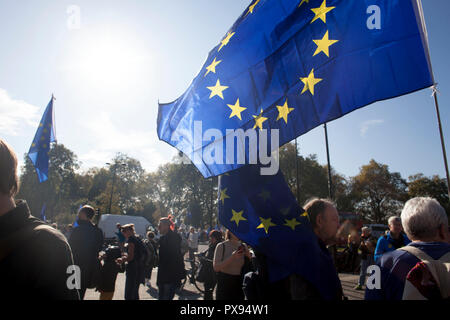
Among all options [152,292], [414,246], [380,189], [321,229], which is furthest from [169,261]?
[380,189]

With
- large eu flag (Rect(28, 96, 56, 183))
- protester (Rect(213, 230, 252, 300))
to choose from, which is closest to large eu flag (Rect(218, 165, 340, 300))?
protester (Rect(213, 230, 252, 300))

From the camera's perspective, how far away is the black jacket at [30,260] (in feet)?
3.83

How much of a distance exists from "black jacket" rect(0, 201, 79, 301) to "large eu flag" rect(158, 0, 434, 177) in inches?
70.2

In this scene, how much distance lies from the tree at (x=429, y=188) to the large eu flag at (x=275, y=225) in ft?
178

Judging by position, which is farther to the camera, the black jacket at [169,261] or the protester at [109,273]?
the black jacket at [169,261]

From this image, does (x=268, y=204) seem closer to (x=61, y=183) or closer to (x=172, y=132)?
(x=172, y=132)

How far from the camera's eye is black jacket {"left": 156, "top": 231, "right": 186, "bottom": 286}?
543 centimetres

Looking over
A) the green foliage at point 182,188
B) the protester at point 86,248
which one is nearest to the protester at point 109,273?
the protester at point 86,248

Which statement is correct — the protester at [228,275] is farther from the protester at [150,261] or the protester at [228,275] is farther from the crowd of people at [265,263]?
the protester at [150,261]

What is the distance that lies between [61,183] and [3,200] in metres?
65.8

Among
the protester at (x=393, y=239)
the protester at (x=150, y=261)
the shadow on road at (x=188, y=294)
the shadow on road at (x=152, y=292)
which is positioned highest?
the protester at (x=393, y=239)

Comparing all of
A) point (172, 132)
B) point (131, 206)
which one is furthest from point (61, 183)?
point (172, 132)

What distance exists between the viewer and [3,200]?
1.37m
